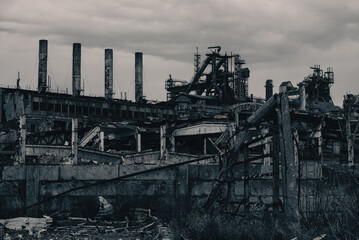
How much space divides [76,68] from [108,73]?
12.3ft

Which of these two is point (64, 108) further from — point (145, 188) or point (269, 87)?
point (145, 188)

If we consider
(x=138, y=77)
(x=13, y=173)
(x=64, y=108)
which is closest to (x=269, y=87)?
(x=138, y=77)

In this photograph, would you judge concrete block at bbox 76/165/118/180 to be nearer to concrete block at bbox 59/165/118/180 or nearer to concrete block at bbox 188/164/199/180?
concrete block at bbox 59/165/118/180

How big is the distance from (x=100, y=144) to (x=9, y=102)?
23.3 meters

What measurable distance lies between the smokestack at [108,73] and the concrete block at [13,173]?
1528 inches

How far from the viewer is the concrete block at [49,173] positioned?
47.1 ft

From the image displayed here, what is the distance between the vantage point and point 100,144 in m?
26.8

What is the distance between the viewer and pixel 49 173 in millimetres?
14414

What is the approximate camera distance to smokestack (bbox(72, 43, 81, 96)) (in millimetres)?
51122

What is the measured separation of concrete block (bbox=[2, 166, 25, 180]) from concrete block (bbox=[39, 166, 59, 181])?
0.53 meters

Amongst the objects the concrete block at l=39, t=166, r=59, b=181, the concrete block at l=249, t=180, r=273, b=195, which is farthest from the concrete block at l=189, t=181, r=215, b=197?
the concrete block at l=39, t=166, r=59, b=181

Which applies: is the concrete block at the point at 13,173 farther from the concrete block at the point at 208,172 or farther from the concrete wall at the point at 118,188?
the concrete block at the point at 208,172

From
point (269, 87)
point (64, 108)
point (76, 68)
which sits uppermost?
point (76, 68)

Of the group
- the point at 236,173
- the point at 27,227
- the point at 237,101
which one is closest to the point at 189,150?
the point at 236,173
